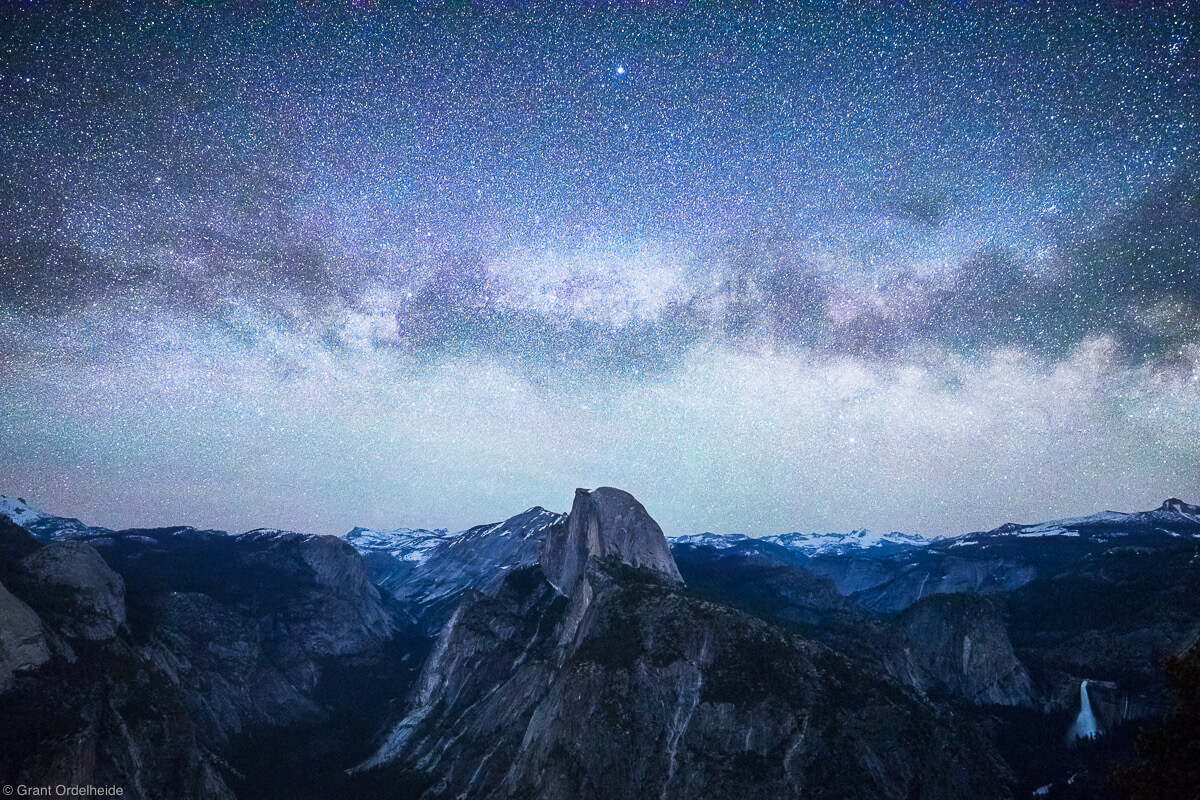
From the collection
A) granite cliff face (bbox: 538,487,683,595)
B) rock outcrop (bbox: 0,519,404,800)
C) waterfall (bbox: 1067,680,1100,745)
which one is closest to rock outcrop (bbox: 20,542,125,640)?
rock outcrop (bbox: 0,519,404,800)

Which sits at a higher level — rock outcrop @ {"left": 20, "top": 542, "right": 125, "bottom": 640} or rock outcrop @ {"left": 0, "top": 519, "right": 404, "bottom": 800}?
rock outcrop @ {"left": 20, "top": 542, "right": 125, "bottom": 640}

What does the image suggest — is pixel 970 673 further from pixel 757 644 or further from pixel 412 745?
pixel 412 745

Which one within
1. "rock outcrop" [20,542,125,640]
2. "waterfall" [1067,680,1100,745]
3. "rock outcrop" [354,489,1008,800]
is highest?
"rock outcrop" [20,542,125,640]

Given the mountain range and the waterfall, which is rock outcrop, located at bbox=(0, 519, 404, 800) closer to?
the mountain range

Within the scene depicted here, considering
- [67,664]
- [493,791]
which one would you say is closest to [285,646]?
[67,664]

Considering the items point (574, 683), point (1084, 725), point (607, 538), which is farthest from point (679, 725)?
point (1084, 725)

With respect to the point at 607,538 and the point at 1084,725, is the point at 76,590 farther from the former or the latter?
the point at 1084,725
